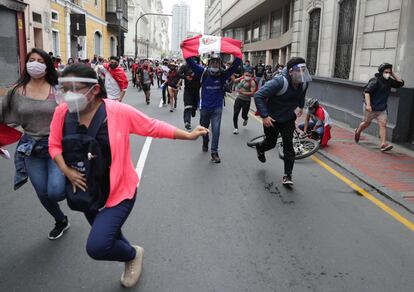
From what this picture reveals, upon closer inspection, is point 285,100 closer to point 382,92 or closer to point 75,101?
point 75,101

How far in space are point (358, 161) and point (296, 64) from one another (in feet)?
10.3

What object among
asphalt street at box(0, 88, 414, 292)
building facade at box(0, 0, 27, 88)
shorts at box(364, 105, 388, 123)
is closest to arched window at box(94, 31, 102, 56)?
building facade at box(0, 0, 27, 88)

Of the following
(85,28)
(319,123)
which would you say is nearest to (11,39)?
(85,28)

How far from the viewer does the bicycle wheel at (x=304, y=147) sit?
8.07m

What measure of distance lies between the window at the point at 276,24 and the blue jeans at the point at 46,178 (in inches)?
1085

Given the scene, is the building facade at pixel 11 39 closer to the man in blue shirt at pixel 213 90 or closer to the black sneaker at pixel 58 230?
the man in blue shirt at pixel 213 90

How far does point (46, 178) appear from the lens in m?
3.84

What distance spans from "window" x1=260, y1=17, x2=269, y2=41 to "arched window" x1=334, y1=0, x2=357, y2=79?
19.6 metres

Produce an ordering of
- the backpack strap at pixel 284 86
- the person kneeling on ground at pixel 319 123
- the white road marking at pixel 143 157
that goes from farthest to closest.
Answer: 1. the person kneeling on ground at pixel 319 123
2. the white road marking at pixel 143 157
3. the backpack strap at pixel 284 86

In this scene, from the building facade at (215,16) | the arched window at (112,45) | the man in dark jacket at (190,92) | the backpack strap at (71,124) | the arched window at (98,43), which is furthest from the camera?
the building facade at (215,16)

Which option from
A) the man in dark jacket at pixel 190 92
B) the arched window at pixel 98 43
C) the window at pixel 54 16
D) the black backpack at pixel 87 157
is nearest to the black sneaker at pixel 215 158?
the man in dark jacket at pixel 190 92

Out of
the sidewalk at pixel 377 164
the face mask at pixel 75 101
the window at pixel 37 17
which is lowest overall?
the sidewalk at pixel 377 164

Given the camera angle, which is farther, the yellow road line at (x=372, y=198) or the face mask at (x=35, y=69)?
the yellow road line at (x=372, y=198)

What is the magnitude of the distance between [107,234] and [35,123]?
1517 mm
